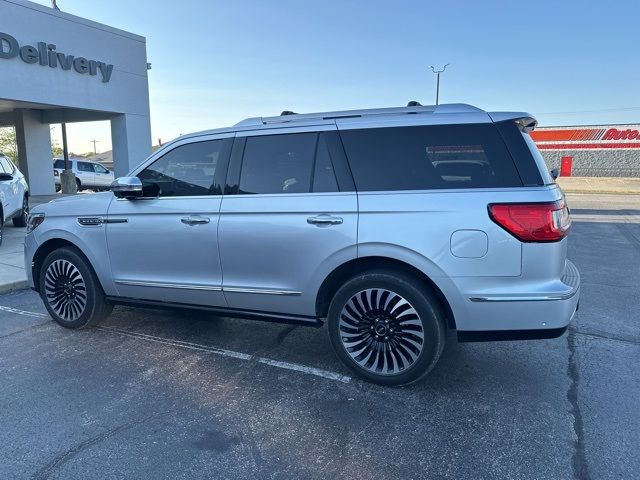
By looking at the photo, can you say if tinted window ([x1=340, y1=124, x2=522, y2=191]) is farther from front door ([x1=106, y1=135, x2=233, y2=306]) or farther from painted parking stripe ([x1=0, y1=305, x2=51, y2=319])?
painted parking stripe ([x1=0, y1=305, x2=51, y2=319])

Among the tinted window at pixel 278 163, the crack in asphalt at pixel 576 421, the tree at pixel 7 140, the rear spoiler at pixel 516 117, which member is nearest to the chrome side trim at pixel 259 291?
the tinted window at pixel 278 163

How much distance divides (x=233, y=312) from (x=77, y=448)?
1.56 meters

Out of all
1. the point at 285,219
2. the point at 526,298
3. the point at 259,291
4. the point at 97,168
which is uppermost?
the point at 97,168

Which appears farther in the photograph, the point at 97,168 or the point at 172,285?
the point at 97,168

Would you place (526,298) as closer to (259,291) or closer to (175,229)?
(259,291)

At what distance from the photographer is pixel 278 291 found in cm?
388

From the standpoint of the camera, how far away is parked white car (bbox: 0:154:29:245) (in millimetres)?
9344

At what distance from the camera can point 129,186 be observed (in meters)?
4.20

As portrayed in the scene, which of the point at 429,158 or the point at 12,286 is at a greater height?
the point at 429,158

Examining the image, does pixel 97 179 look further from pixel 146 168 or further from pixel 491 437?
pixel 491 437

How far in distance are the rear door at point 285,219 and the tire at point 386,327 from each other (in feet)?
0.83

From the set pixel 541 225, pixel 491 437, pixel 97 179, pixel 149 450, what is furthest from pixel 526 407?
pixel 97 179

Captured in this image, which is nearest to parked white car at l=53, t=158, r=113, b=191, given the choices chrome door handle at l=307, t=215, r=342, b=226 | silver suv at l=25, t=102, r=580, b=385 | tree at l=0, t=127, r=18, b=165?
tree at l=0, t=127, r=18, b=165

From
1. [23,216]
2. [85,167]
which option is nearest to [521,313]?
[23,216]
